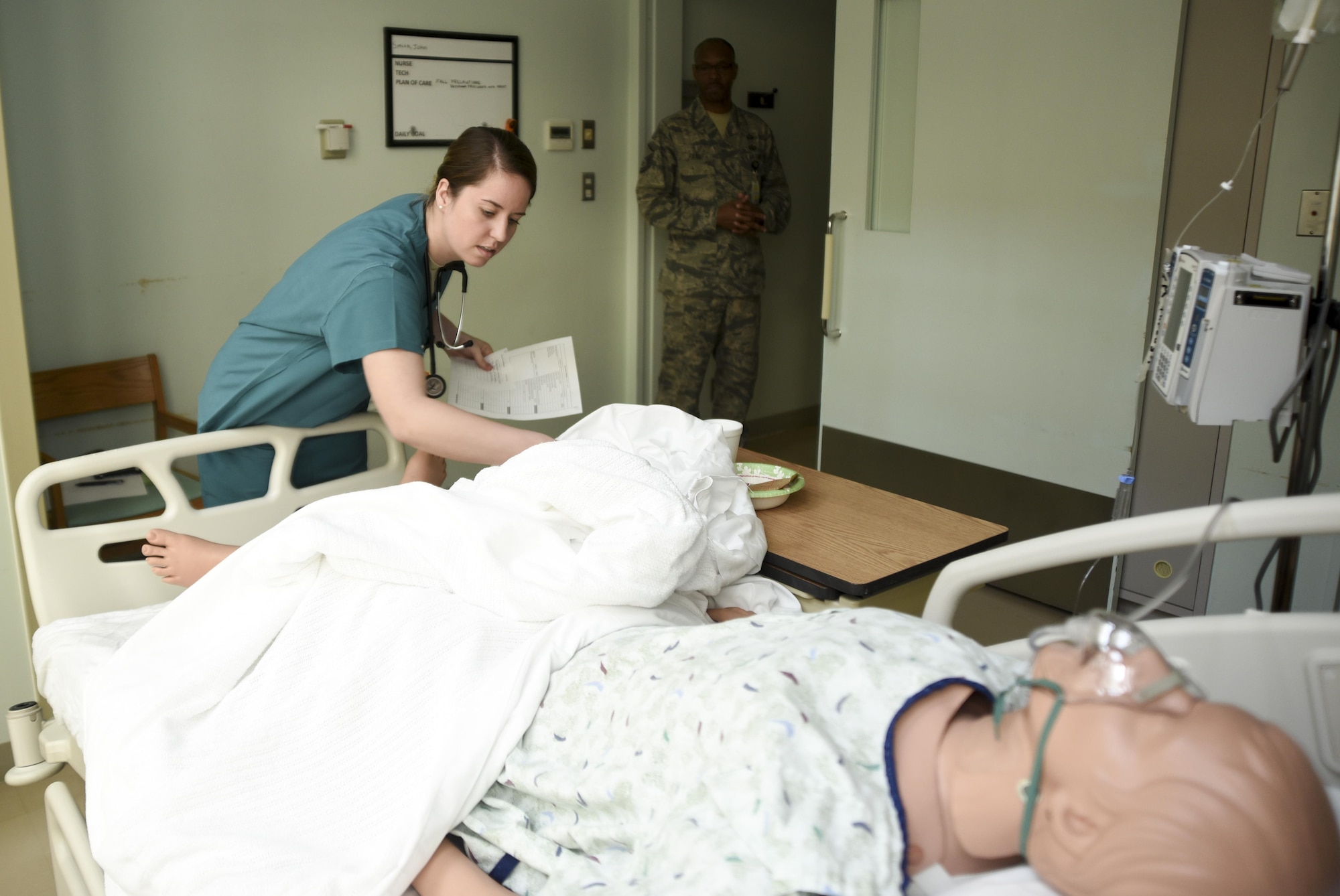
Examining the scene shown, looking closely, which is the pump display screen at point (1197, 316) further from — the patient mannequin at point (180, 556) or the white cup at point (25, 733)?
the white cup at point (25, 733)

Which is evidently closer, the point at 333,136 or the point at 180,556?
the point at 180,556

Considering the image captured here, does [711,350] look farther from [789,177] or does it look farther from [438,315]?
[438,315]

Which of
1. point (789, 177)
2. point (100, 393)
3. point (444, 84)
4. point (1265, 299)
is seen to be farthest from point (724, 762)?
point (789, 177)

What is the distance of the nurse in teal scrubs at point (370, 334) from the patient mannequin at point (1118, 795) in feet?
3.15

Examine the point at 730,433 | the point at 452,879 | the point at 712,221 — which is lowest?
the point at 452,879

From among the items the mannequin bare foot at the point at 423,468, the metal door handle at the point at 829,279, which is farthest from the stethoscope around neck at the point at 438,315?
the metal door handle at the point at 829,279

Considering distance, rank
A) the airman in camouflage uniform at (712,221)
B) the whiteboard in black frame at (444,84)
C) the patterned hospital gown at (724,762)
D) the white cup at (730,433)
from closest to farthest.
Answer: the patterned hospital gown at (724,762) → the white cup at (730,433) → the whiteboard in black frame at (444,84) → the airman in camouflage uniform at (712,221)

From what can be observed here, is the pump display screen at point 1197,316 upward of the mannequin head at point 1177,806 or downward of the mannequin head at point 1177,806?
upward

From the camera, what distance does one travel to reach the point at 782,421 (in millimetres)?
5262

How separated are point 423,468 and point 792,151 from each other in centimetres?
344

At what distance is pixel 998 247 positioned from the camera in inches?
120

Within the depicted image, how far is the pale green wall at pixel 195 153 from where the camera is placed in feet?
9.23

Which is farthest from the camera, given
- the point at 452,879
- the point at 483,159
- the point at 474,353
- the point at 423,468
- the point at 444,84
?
the point at 444,84

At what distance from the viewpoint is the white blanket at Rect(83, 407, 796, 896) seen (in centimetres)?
114
